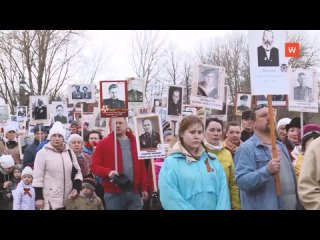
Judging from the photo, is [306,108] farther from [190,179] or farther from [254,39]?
[190,179]

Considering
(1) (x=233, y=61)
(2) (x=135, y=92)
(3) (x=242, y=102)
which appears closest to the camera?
(2) (x=135, y=92)

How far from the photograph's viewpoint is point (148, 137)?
780 centimetres

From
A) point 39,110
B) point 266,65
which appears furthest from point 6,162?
point 266,65

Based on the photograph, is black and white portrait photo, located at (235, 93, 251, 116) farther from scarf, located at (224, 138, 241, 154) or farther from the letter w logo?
the letter w logo

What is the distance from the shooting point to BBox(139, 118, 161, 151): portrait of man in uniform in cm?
768

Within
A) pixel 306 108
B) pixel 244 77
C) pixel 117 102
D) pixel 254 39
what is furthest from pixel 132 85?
pixel 244 77

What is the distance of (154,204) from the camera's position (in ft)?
26.9

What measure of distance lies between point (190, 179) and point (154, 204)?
12.1 ft

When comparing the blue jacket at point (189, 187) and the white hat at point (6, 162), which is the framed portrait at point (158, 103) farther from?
the blue jacket at point (189, 187)

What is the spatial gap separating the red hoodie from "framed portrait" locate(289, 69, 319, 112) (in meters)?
2.82

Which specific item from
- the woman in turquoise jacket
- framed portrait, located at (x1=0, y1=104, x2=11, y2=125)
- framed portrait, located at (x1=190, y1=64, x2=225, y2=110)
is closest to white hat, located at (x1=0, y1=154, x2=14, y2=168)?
framed portrait, located at (x1=190, y1=64, x2=225, y2=110)

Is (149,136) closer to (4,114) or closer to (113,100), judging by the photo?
(113,100)

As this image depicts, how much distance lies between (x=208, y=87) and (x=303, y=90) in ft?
5.26

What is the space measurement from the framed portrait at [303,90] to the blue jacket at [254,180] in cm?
389
